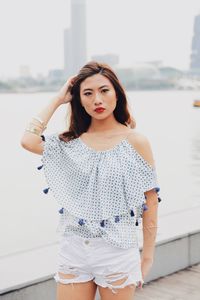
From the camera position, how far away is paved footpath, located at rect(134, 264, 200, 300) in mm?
3697

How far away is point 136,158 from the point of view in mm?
2137

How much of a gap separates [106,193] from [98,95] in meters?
0.37

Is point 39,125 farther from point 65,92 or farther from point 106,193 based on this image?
point 106,193

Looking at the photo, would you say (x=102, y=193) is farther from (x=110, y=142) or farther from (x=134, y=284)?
(x=134, y=284)

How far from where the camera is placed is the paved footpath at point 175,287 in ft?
12.1

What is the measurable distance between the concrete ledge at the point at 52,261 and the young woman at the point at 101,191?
1.02m

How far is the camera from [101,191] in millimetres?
2107

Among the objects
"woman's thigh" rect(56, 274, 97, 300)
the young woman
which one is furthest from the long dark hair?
"woman's thigh" rect(56, 274, 97, 300)

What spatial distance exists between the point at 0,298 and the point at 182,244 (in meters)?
1.70

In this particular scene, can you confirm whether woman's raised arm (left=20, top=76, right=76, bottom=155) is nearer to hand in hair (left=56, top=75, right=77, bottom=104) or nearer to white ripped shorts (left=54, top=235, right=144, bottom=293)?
hand in hair (left=56, top=75, right=77, bottom=104)

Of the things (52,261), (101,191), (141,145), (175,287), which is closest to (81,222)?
(101,191)

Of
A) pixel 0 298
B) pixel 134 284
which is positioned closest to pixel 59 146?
pixel 134 284

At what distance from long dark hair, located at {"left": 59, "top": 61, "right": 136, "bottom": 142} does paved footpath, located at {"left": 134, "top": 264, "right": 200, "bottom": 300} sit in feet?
5.79

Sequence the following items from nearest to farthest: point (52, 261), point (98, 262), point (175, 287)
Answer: point (98, 262)
point (52, 261)
point (175, 287)
